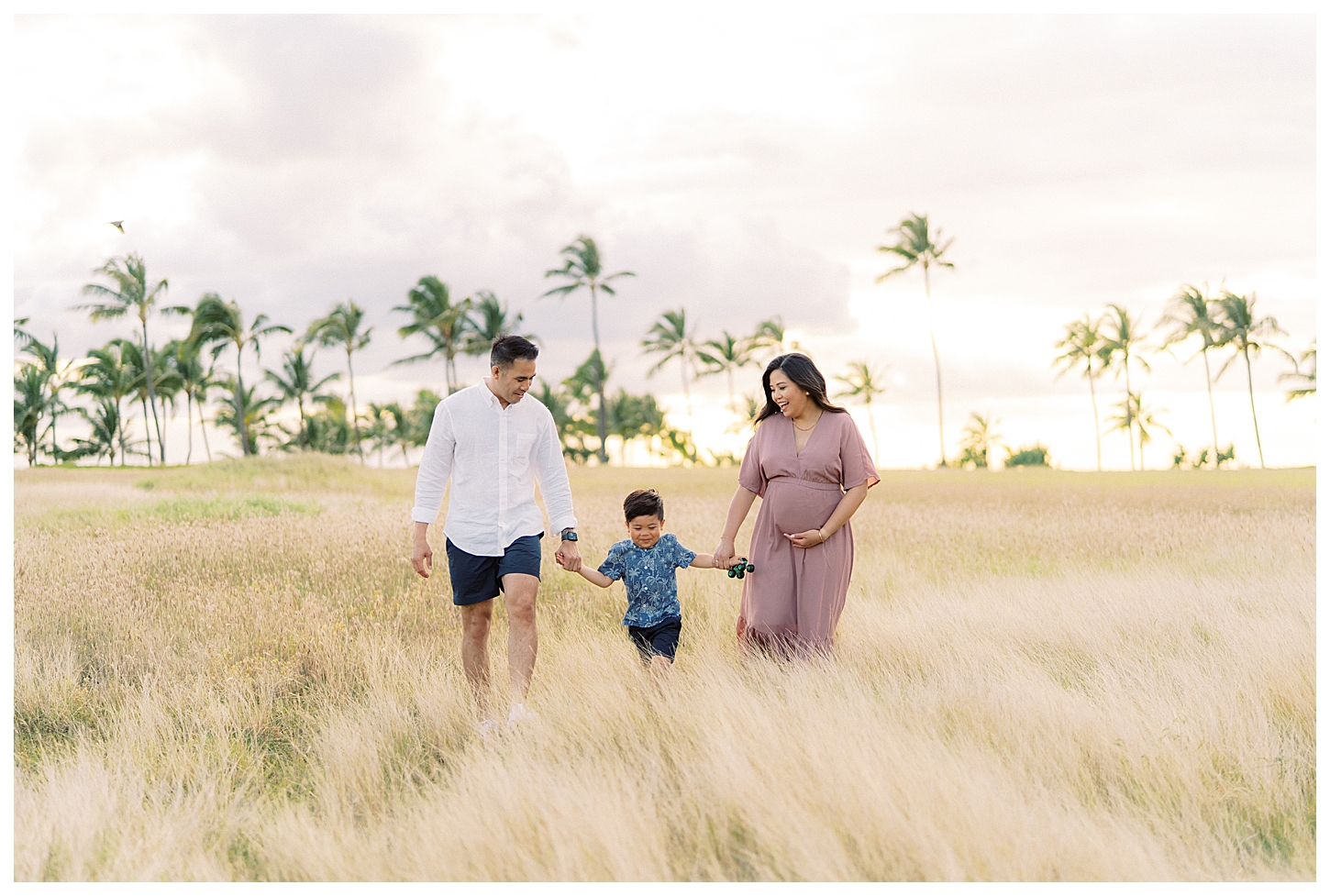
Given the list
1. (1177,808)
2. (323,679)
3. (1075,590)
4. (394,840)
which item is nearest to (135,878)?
(394,840)

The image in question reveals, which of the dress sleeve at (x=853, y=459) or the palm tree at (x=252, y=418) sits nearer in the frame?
the dress sleeve at (x=853, y=459)

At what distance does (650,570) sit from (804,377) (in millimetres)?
1297

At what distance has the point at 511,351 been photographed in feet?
14.0

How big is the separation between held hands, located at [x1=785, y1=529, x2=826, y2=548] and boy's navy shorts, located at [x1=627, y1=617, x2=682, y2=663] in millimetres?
747

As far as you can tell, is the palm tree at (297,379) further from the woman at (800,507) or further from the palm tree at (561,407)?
the woman at (800,507)

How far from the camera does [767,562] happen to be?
15.4 feet

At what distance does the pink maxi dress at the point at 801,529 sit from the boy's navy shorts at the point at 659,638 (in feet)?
1.59

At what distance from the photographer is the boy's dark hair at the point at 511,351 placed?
4.24 metres

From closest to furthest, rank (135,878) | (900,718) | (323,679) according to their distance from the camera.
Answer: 1. (135,878)
2. (900,718)
3. (323,679)

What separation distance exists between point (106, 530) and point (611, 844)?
343 inches

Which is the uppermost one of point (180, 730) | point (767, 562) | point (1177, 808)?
point (767, 562)

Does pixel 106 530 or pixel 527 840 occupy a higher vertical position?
pixel 106 530

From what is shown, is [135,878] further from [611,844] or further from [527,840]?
[611,844]

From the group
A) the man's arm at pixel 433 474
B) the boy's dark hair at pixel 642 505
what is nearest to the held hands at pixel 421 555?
the man's arm at pixel 433 474
